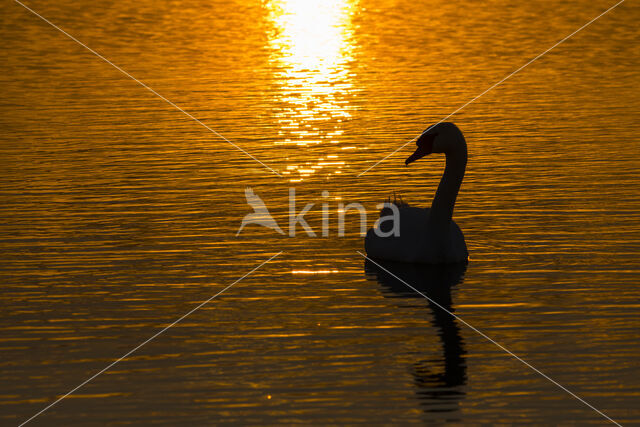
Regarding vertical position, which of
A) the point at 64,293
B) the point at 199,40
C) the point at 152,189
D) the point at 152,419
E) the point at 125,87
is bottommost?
the point at 152,419

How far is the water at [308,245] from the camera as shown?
12.5 meters

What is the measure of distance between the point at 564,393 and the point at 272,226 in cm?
902

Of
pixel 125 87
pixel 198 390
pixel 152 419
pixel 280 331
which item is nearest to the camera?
pixel 152 419

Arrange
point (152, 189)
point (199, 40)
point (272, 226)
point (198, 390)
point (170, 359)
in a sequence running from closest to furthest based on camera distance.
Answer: point (198, 390) < point (170, 359) < point (272, 226) < point (152, 189) < point (199, 40)

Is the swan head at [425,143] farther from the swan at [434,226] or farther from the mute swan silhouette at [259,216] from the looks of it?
the mute swan silhouette at [259,216]

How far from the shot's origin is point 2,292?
16266 millimetres

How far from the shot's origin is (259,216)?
20.9 meters

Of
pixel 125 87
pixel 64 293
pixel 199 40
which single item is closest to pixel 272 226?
pixel 64 293

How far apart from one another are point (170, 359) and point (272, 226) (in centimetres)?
711

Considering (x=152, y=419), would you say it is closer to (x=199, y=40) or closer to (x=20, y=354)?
(x=20, y=354)

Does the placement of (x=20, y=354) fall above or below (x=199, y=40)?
below

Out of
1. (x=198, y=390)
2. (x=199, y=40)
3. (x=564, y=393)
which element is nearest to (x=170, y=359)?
(x=198, y=390)

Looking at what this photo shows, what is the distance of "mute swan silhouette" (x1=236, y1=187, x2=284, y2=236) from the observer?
67.0 feet

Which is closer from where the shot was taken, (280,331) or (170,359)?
(170,359)
